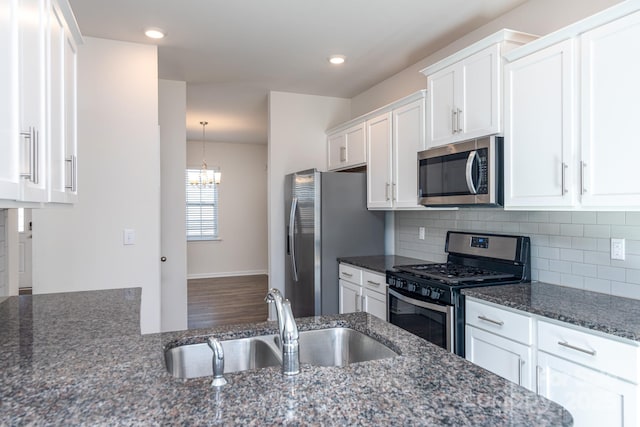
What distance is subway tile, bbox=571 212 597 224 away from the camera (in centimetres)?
225

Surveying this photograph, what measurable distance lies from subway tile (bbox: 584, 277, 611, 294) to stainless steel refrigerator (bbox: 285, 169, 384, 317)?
78.0 inches

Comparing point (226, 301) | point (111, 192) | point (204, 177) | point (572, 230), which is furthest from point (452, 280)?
point (204, 177)

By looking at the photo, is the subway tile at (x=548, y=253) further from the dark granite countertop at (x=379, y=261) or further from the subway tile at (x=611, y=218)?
the dark granite countertop at (x=379, y=261)

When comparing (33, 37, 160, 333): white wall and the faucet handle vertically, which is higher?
(33, 37, 160, 333): white wall

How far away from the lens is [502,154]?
2.41 m

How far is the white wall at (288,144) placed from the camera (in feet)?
14.9

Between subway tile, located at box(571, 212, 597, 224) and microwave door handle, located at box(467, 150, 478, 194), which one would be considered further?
microwave door handle, located at box(467, 150, 478, 194)

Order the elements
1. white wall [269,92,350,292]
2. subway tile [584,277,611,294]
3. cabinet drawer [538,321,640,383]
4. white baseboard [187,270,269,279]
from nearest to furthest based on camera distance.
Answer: cabinet drawer [538,321,640,383]
subway tile [584,277,611,294]
white wall [269,92,350,292]
white baseboard [187,270,269,279]

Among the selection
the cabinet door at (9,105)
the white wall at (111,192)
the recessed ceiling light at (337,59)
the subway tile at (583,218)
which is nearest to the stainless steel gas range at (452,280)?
the subway tile at (583,218)

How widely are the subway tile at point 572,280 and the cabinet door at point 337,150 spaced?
2391 millimetres

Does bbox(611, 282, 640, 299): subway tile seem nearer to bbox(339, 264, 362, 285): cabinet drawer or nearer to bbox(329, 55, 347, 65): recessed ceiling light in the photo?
bbox(339, 264, 362, 285): cabinet drawer

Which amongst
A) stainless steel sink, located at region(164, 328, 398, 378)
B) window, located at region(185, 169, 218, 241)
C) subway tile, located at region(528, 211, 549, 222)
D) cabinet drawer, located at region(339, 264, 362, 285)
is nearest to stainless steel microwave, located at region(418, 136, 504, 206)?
subway tile, located at region(528, 211, 549, 222)

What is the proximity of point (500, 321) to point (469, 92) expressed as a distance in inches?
54.3

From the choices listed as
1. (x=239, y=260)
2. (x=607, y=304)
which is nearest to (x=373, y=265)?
(x=607, y=304)
